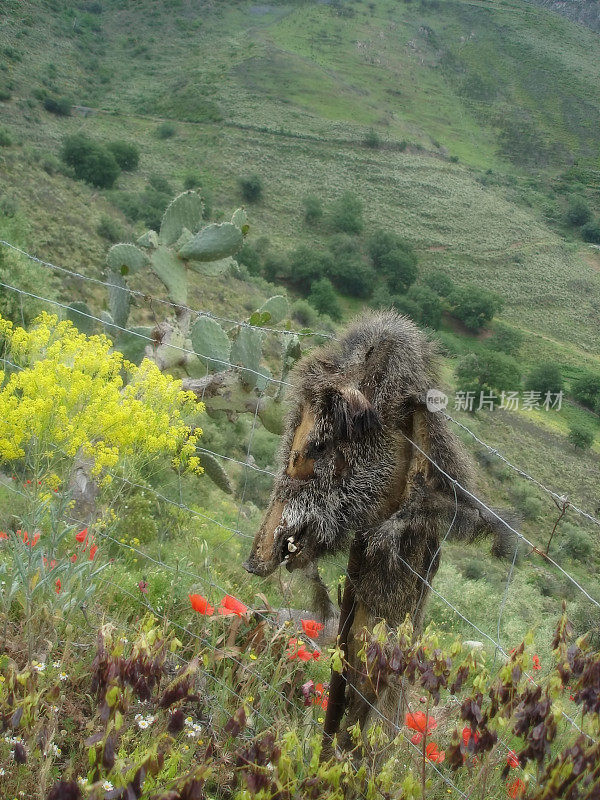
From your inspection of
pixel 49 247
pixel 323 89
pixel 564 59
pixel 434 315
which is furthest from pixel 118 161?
pixel 564 59

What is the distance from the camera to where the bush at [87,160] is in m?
37.8

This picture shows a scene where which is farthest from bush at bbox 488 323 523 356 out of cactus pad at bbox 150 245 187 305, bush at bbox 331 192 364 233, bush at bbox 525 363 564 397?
cactus pad at bbox 150 245 187 305

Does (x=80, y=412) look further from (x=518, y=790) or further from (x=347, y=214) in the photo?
(x=347, y=214)

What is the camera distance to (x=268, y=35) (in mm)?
76625

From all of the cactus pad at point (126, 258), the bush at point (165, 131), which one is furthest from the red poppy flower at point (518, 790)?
the bush at point (165, 131)

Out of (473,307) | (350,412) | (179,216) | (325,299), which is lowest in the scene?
(325,299)

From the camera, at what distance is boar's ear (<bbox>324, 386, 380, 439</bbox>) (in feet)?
8.02

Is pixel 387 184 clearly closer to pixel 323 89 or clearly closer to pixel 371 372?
pixel 323 89

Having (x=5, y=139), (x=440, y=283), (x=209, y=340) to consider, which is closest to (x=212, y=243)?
(x=209, y=340)

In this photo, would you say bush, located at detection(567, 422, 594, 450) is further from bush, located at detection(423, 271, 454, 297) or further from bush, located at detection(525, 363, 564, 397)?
bush, located at detection(423, 271, 454, 297)

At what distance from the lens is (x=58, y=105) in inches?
1913

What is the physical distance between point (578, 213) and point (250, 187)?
27578mm

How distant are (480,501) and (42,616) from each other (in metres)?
1.68

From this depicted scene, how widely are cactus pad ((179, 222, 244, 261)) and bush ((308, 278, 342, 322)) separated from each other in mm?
30242
